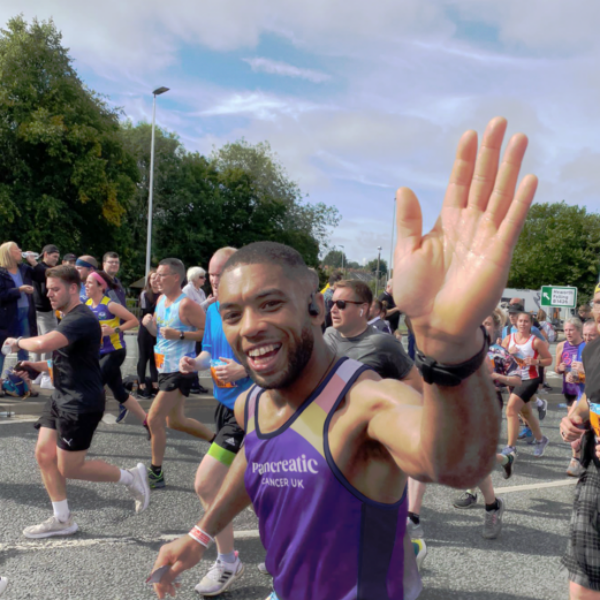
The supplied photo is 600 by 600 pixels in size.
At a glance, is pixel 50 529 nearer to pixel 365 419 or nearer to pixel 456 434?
pixel 365 419

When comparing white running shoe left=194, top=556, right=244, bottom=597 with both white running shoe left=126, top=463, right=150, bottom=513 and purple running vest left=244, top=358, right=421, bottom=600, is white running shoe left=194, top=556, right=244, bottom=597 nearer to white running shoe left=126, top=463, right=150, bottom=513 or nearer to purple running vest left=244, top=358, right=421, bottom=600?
white running shoe left=126, top=463, right=150, bottom=513

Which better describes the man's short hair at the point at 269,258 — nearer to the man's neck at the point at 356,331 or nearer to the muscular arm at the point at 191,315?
the man's neck at the point at 356,331

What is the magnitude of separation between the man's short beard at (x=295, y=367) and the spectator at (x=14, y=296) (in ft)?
23.5

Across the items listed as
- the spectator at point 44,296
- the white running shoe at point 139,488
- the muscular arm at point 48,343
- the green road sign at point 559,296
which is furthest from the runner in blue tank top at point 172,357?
the green road sign at point 559,296

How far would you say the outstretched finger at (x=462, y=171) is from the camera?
1225 millimetres

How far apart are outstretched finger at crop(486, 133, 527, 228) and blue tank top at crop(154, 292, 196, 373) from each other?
185 inches

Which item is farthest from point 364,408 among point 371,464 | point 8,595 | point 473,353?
point 8,595

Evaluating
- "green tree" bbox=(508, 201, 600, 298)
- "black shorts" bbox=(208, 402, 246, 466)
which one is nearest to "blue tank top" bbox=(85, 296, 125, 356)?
"black shorts" bbox=(208, 402, 246, 466)

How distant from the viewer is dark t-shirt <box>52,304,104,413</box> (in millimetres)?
4395

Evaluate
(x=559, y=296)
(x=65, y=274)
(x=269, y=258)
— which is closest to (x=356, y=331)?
(x=65, y=274)

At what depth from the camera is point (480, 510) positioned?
16.8ft

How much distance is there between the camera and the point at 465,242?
1175 mm

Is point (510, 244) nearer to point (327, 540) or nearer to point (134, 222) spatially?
point (327, 540)

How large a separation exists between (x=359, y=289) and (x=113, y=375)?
381cm
